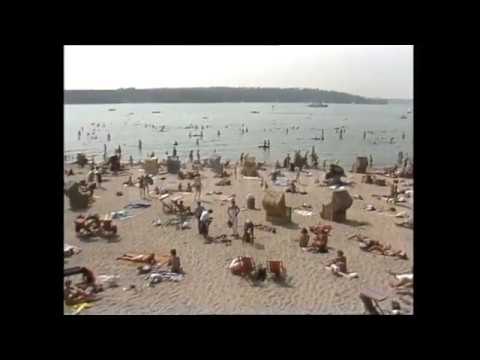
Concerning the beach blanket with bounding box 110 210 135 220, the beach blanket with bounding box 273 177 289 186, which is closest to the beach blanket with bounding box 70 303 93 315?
the beach blanket with bounding box 110 210 135 220

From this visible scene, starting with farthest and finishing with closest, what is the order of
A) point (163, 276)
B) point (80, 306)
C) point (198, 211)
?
1. point (198, 211)
2. point (163, 276)
3. point (80, 306)

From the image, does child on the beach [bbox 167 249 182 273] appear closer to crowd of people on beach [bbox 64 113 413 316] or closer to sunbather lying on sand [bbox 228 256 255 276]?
crowd of people on beach [bbox 64 113 413 316]

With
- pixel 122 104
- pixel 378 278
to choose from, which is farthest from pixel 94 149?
pixel 378 278

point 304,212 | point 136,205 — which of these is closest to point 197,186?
point 136,205

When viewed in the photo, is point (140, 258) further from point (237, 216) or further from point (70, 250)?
point (237, 216)

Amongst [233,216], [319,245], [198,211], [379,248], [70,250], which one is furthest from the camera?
[198,211]

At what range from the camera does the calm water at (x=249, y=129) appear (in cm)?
643

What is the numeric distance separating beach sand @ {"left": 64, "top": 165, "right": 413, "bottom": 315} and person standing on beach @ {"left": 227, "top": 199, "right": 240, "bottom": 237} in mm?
87

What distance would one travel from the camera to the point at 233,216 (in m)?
6.51

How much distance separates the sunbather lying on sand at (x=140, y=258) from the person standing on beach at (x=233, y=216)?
1.18 m

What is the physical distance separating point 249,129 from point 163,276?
8.78 feet

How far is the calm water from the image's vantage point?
643 cm
